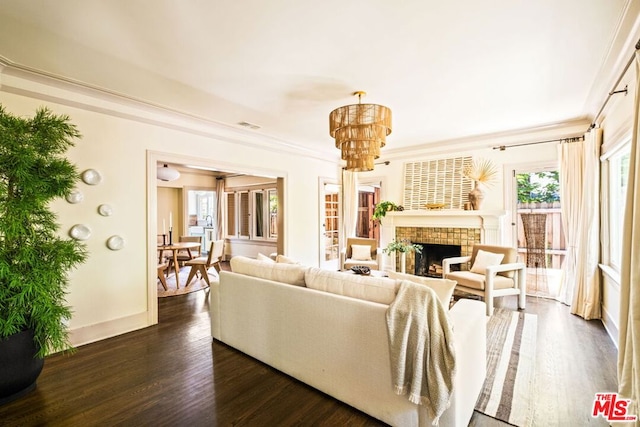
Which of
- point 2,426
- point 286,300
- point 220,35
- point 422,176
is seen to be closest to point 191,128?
point 220,35

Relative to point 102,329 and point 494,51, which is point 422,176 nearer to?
point 494,51

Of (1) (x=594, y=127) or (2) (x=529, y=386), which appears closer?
(2) (x=529, y=386)

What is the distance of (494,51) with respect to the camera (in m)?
2.40

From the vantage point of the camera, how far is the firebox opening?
5562 mm

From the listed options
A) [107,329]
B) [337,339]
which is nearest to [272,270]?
[337,339]

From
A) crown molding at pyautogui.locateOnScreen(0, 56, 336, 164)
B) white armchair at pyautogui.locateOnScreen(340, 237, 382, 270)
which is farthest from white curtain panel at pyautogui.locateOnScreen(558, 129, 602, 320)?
crown molding at pyautogui.locateOnScreen(0, 56, 336, 164)

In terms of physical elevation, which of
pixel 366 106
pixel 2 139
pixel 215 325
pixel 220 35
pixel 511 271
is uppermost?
pixel 220 35

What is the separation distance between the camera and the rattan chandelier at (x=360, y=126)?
2.88 metres

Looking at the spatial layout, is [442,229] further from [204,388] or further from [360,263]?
[204,388]

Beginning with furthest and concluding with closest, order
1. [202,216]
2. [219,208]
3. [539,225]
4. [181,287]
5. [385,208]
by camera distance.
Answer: [202,216] < [219,208] < [385,208] < [181,287] < [539,225]

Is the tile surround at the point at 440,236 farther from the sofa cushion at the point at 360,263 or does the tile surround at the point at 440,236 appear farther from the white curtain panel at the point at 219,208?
the white curtain panel at the point at 219,208

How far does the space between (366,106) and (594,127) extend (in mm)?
3262

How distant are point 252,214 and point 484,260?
5.60m

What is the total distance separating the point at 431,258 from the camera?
18.9 ft
